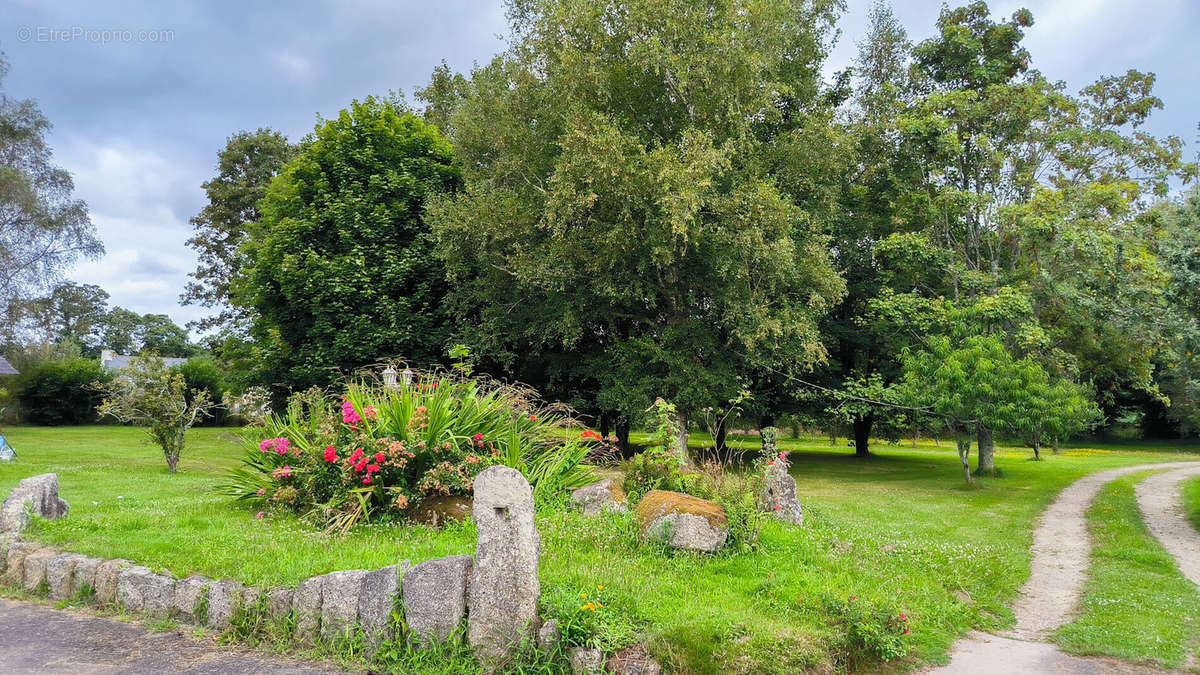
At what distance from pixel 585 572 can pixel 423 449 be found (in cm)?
295

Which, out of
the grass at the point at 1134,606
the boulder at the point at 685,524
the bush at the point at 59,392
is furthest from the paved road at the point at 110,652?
the bush at the point at 59,392

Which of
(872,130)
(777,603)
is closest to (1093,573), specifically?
(777,603)

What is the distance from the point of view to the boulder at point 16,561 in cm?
616

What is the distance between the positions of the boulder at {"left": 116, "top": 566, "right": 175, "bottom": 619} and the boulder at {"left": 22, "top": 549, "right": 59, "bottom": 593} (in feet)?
3.41

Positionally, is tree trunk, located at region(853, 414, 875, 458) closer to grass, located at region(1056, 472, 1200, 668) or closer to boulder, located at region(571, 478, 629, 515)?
grass, located at region(1056, 472, 1200, 668)

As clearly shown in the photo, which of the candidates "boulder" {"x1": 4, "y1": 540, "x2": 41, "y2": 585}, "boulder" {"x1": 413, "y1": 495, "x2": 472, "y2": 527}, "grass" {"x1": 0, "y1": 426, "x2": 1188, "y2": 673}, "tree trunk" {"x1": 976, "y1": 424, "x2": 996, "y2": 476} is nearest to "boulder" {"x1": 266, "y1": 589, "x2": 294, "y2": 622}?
"grass" {"x1": 0, "y1": 426, "x2": 1188, "y2": 673}

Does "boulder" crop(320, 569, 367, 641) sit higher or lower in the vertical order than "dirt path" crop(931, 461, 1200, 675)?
higher

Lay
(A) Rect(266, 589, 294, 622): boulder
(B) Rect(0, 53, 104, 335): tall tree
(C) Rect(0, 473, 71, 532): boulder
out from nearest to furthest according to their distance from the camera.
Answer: (A) Rect(266, 589, 294, 622): boulder < (C) Rect(0, 473, 71, 532): boulder < (B) Rect(0, 53, 104, 335): tall tree

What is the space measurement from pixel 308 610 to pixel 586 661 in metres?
2.08

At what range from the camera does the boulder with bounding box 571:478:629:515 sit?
7363 mm

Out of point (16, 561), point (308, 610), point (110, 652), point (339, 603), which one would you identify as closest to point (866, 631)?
point (339, 603)

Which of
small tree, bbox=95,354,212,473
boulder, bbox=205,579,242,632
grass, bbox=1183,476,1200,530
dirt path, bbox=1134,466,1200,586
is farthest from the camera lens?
small tree, bbox=95,354,212,473

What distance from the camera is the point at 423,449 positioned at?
24.1 ft

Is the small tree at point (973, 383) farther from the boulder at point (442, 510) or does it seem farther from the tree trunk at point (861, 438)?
the boulder at point (442, 510)
